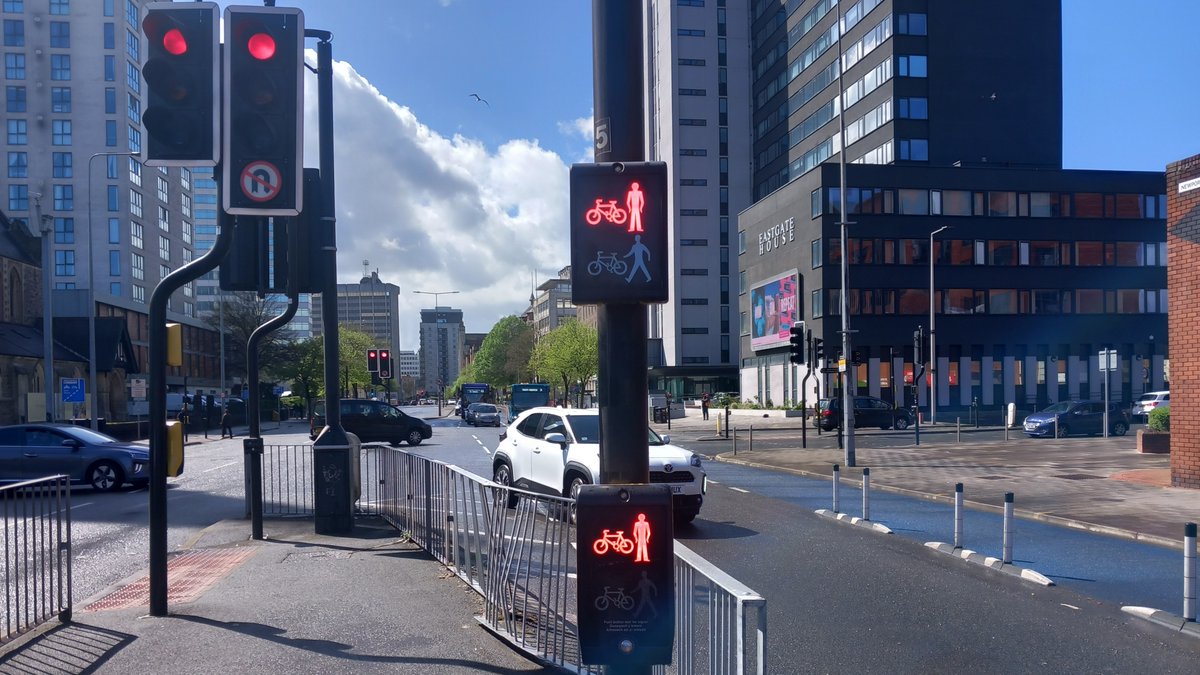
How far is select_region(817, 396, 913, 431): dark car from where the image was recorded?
41.9m

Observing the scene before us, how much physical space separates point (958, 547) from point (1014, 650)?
4.34 metres

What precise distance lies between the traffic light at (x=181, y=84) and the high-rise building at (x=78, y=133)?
63.4m

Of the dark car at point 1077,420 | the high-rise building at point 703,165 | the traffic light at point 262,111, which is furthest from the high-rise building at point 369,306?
the traffic light at point 262,111

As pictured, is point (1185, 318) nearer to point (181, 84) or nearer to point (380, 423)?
point (181, 84)

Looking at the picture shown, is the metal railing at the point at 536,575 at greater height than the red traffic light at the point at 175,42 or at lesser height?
lesser

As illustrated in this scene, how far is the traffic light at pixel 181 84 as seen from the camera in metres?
6.49

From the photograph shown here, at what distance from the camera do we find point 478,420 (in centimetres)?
5572

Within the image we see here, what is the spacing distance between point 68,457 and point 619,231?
18.1 metres

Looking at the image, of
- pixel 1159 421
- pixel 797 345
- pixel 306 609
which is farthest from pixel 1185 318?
pixel 306 609

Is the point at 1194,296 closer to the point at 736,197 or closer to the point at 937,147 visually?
the point at 937,147

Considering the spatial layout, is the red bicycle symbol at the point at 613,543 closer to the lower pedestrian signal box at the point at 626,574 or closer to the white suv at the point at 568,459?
the lower pedestrian signal box at the point at 626,574

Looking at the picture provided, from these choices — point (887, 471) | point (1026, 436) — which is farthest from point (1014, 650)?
point (1026, 436)

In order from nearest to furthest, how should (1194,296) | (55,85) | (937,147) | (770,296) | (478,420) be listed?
(1194,296)
(478,420)
(937,147)
(770,296)
(55,85)

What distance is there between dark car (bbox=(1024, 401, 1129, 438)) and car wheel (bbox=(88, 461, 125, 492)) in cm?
3214
